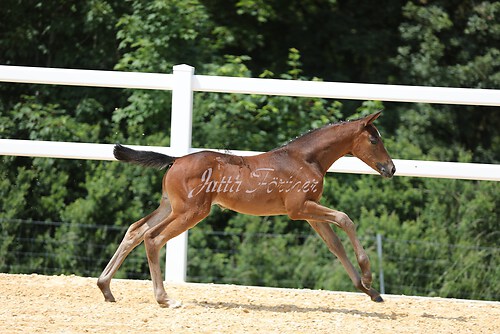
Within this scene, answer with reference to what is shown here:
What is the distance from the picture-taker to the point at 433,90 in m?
7.91

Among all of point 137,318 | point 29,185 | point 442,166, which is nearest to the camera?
point 137,318

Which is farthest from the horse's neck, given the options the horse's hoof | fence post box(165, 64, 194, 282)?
the horse's hoof

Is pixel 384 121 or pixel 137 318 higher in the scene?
pixel 384 121

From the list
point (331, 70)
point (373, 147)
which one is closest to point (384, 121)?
point (331, 70)

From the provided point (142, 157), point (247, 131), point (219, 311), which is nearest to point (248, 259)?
point (247, 131)

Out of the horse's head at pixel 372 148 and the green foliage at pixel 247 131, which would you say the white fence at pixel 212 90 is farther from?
the green foliage at pixel 247 131

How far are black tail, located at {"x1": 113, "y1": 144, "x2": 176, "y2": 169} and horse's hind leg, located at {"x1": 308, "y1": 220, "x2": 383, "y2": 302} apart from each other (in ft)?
4.14

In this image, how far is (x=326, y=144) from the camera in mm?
6816

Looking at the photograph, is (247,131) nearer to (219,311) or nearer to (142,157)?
(142,157)

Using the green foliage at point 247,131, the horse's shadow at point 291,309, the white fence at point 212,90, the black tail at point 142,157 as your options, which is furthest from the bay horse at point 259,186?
the green foliage at point 247,131

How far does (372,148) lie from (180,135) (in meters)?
1.95

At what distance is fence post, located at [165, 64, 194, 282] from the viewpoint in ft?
25.5

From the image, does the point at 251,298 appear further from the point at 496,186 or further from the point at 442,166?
the point at 496,186

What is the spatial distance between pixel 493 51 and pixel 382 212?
4327mm
